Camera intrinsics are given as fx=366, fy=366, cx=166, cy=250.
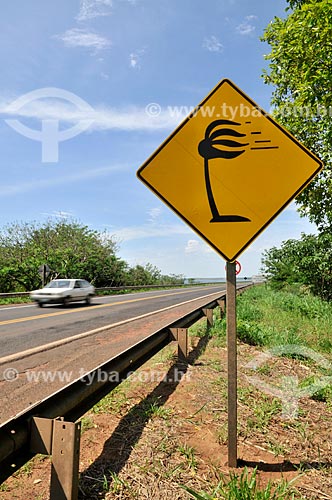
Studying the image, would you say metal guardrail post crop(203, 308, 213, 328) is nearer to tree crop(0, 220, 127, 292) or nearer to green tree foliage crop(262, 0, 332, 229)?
green tree foliage crop(262, 0, 332, 229)

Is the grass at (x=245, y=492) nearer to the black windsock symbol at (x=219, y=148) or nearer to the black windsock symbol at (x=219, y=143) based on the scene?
the black windsock symbol at (x=219, y=148)

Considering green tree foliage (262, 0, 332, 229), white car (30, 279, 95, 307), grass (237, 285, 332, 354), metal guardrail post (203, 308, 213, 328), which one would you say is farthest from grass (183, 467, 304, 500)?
white car (30, 279, 95, 307)

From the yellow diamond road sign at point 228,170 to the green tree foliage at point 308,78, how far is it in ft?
19.1

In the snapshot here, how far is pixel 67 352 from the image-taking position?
271 inches

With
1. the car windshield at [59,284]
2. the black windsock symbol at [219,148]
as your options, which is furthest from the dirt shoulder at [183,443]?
the car windshield at [59,284]

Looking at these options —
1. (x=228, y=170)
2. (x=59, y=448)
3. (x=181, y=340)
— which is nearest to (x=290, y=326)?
(x=181, y=340)

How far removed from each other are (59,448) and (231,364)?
150cm

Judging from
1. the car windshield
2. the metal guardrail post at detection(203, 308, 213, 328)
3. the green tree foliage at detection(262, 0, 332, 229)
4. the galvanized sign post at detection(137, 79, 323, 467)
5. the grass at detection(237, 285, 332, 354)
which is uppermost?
the green tree foliage at detection(262, 0, 332, 229)

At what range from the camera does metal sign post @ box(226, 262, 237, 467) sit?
112 inches

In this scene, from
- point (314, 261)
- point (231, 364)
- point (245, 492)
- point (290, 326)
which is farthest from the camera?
point (314, 261)

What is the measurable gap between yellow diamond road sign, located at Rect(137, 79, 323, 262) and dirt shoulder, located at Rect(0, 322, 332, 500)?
1606mm

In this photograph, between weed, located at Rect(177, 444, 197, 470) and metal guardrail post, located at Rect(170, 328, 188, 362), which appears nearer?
weed, located at Rect(177, 444, 197, 470)

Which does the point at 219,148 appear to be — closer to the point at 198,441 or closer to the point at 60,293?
the point at 198,441

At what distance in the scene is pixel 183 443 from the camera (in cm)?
307
